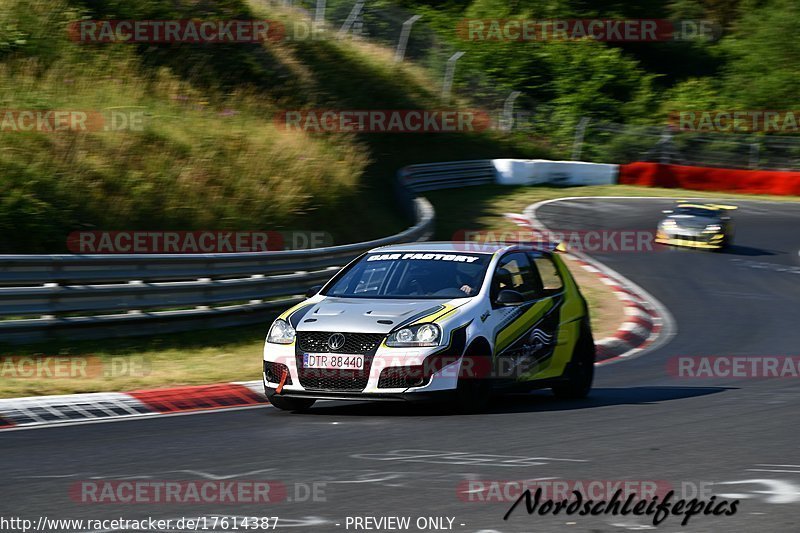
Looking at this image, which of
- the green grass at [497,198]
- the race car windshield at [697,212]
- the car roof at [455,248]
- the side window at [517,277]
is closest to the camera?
the side window at [517,277]

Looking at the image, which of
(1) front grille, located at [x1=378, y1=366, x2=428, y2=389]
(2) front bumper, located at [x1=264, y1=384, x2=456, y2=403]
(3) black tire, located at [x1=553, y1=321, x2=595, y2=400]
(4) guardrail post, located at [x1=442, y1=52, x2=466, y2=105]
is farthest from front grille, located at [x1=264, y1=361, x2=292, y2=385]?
(4) guardrail post, located at [x1=442, y1=52, x2=466, y2=105]

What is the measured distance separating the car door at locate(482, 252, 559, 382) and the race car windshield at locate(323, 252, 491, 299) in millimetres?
210

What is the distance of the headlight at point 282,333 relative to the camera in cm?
884

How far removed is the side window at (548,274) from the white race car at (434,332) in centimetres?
1

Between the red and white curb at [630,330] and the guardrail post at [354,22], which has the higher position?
the guardrail post at [354,22]

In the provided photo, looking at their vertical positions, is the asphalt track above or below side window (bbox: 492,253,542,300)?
below

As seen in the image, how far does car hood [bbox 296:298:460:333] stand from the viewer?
859cm

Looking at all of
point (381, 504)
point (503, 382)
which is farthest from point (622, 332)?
point (381, 504)

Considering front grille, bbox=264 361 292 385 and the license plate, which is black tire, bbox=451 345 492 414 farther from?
front grille, bbox=264 361 292 385

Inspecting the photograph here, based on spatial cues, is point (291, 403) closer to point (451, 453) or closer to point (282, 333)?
point (282, 333)

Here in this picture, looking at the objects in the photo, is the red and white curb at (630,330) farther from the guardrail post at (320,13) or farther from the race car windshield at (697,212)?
the guardrail post at (320,13)

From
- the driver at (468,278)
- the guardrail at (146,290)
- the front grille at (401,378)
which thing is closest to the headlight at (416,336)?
the front grille at (401,378)

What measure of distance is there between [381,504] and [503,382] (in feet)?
12.0

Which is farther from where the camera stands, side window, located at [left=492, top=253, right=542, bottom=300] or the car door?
side window, located at [left=492, top=253, right=542, bottom=300]
